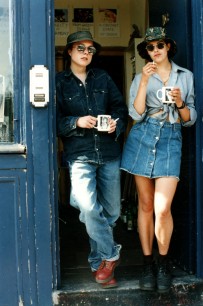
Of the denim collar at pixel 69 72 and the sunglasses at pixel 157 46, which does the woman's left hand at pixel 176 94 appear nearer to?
the sunglasses at pixel 157 46

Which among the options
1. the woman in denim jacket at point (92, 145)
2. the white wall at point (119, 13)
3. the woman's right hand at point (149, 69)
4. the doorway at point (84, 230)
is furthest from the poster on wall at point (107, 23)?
the woman's right hand at point (149, 69)

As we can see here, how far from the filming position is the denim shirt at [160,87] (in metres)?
3.43

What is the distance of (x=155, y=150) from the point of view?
134 inches

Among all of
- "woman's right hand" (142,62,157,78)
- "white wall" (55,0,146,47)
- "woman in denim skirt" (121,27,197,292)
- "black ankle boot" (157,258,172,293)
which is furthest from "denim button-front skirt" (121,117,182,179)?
"white wall" (55,0,146,47)

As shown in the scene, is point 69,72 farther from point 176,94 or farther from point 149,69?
point 176,94

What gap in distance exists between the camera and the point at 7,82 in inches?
132

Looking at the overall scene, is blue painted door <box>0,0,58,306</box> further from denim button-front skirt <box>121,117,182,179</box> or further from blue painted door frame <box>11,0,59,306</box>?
denim button-front skirt <box>121,117,182,179</box>

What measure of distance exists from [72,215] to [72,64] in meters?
2.97

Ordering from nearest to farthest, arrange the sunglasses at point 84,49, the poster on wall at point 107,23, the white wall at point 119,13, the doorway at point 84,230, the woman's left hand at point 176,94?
the woman's left hand at point 176,94 → the sunglasses at point 84,49 → the doorway at point 84,230 → the white wall at point 119,13 → the poster on wall at point 107,23

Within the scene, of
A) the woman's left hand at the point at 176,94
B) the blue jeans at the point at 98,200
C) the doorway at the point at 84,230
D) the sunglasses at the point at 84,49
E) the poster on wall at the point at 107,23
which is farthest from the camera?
the poster on wall at the point at 107,23

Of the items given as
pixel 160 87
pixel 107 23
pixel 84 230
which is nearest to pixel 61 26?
pixel 107 23

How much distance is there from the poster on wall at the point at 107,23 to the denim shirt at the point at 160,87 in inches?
129

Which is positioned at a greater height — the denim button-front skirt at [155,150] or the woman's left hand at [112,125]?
the woman's left hand at [112,125]

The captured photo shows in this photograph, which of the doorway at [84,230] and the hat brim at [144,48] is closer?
the hat brim at [144,48]
